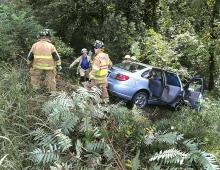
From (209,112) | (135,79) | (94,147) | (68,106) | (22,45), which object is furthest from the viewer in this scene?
(22,45)

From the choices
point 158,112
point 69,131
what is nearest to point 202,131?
point 69,131

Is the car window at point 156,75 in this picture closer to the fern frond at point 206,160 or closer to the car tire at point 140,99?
the car tire at point 140,99

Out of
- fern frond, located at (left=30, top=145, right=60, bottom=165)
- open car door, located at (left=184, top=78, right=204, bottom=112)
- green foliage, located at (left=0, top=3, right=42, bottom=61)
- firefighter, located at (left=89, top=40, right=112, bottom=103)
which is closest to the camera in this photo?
fern frond, located at (left=30, top=145, right=60, bottom=165)

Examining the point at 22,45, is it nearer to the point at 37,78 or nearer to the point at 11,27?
the point at 11,27

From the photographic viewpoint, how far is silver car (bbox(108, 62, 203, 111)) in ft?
46.7

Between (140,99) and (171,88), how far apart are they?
114cm

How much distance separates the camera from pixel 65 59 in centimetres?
1698

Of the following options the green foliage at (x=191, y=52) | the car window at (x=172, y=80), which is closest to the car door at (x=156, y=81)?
the car window at (x=172, y=80)

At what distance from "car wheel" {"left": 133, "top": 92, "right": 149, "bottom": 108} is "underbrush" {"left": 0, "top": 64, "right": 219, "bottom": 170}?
4303 millimetres

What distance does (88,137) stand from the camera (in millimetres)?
9078

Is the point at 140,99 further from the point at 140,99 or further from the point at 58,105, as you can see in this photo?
the point at 58,105

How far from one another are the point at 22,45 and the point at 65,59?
2.11 m

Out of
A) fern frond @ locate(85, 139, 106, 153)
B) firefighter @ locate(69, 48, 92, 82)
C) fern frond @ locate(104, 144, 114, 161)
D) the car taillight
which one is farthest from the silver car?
fern frond @ locate(104, 144, 114, 161)

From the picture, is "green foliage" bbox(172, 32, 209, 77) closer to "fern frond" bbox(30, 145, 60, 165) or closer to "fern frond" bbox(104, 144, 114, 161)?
"fern frond" bbox(104, 144, 114, 161)
